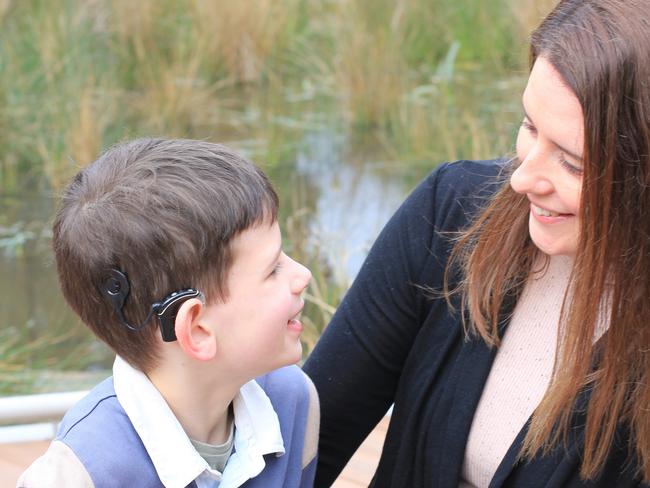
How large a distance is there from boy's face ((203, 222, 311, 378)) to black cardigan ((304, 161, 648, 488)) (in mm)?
272

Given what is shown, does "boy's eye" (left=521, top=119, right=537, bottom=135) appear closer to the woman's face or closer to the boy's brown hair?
the woman's face

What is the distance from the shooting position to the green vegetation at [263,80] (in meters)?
4.51

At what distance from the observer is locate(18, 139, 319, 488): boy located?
4.50 ft

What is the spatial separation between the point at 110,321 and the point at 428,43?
4511 millimetres

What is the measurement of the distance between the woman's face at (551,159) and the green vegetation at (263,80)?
228cm

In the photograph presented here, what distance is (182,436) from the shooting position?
55.2 inches

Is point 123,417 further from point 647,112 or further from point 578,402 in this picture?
point 647,112

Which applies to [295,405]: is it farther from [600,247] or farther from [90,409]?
[600,247]

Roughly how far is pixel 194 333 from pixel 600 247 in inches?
20.7

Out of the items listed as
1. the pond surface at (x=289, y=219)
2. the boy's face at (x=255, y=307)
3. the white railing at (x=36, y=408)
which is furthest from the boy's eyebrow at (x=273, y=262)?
the pond surface at (x=289, y=219)

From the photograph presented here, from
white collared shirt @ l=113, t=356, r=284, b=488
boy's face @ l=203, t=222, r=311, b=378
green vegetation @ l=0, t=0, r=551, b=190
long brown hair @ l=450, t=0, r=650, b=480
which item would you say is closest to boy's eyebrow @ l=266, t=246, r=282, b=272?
boy's face @ l=203, t=222, r=311, b=378

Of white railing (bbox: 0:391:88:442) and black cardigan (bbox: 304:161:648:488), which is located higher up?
black cardigan (bbox: 304:161:648:488)

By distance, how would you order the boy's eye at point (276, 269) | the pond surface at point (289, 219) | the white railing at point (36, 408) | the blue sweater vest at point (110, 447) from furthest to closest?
the pond surface at point (289, 219), the white railing at point (36, 408), the boy's eye at point (276, 269), the blue sweater vest at point (110, 447)

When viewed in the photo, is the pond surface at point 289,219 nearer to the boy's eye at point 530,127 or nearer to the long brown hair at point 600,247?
the long brown hair at point 600,247
